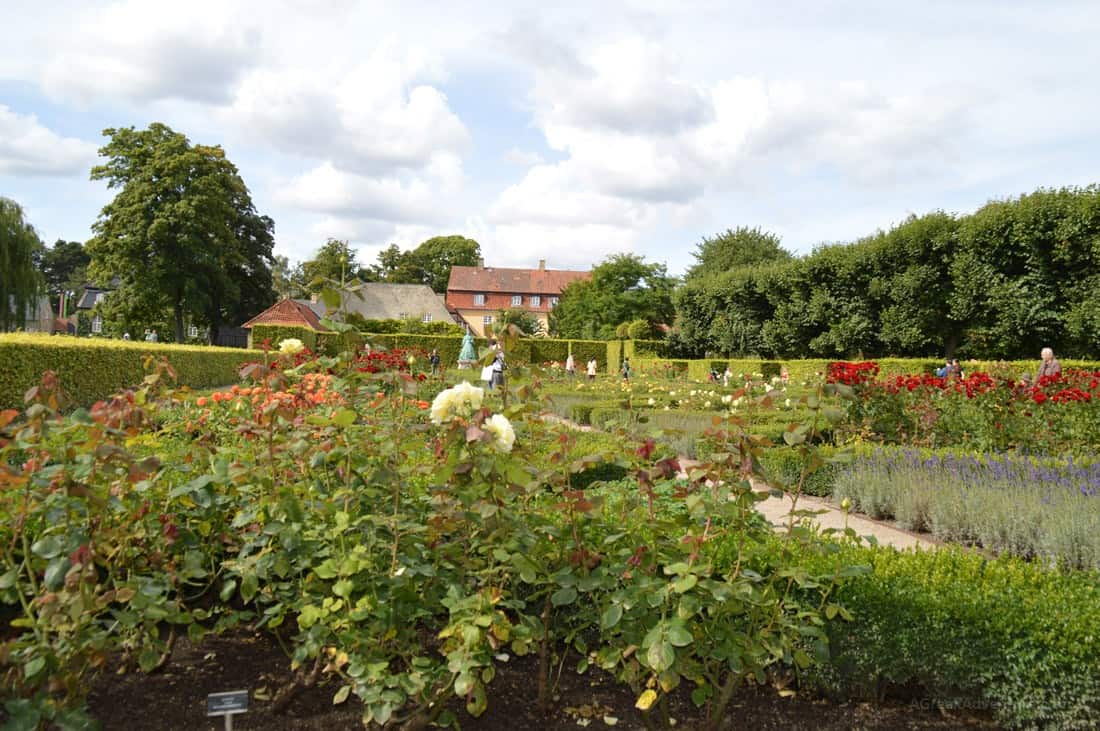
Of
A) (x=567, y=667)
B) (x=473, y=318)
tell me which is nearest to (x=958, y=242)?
(x=567, y=667)

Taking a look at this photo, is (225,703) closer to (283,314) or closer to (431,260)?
(283,314)

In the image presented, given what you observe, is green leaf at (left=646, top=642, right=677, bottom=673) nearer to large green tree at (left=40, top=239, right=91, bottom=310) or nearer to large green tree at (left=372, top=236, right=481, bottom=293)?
large green tree at (left=372, top=236, right=481, bottom=293)

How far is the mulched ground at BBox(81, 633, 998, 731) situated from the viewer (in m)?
2.54

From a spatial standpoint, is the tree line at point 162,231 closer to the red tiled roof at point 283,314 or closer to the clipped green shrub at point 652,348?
the red tiled roof at point 283,314

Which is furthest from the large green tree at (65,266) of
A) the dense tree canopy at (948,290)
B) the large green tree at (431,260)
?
the dense tree canopy at (948,290)

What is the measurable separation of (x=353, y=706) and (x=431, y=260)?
76279mm

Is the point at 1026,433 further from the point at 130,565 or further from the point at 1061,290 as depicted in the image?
the point at 1061,290

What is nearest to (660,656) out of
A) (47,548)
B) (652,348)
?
(47,548)

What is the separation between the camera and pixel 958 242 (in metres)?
22.2

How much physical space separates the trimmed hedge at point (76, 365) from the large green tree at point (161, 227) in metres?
17.1

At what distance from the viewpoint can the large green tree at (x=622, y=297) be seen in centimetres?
4688

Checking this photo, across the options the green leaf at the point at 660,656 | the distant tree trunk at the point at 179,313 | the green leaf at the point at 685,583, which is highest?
the distant tree trunk at the point at 179,313

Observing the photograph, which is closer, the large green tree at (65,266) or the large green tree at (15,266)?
the large green tree at (15,266)

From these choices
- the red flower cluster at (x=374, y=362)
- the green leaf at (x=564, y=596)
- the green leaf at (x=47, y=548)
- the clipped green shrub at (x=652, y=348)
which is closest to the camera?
the green leaf at (x=47, y=548)
